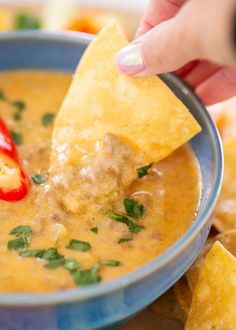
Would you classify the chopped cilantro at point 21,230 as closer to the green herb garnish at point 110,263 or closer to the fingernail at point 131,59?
the green herb garnish at point 110,263

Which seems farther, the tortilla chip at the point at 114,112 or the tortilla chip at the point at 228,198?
the tortilla chip at the point at 228,198

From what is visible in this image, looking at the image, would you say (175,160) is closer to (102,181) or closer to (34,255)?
(102,181)

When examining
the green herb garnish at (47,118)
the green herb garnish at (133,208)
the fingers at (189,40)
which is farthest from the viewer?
the green herb garnish at (47,118)

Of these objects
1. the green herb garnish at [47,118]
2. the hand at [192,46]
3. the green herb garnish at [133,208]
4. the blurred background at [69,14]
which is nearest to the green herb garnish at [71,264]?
the green herb garnish at [133,208]

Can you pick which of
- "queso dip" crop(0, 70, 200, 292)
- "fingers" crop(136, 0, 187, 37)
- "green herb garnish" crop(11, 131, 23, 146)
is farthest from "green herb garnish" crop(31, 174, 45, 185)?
"fingers" crop(136, 0, 187, 37)

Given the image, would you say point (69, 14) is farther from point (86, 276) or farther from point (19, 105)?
point (86, 276)

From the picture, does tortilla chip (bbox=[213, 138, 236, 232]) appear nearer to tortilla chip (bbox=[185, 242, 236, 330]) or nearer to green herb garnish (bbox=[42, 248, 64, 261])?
tortilla chip (bbox=[185, 242, 236, 330])

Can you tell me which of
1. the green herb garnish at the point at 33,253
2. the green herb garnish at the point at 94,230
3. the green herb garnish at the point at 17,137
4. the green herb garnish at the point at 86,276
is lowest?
the green herb garnish at the point at 17,137

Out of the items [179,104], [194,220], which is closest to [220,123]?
[179,104]
